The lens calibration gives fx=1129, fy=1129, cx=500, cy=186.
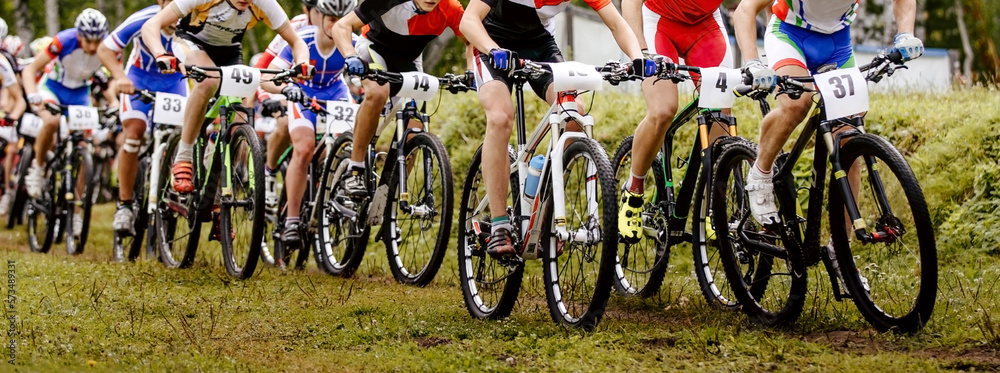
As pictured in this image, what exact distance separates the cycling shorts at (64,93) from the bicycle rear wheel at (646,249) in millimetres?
7683

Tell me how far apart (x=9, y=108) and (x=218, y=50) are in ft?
20.3

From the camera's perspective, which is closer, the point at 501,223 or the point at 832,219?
the point at 832,219

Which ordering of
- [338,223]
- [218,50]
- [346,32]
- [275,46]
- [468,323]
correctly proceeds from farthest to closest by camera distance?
1. [275,46]
2. [218,50]
3. [338,223]
4. [346,32]
5. [468,323]

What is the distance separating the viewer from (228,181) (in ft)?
26.8

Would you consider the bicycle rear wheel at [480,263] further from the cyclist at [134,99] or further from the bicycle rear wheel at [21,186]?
the bicycle rear wheel at [21,186]

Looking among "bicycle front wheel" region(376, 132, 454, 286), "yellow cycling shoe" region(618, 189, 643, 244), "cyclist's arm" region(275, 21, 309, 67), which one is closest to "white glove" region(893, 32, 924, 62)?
"yellow cycling shoe" region(618, 189, 643, 244)

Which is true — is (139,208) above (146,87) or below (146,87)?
below

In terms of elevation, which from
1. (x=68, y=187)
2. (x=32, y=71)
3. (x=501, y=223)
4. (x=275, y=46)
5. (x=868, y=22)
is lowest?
(x=501, y=223)

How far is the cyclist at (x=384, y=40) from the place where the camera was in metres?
7.48

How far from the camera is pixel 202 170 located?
854 cm

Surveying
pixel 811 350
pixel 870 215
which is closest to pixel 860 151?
pixel 811 350

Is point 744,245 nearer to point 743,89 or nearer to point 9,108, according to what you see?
point 743,89

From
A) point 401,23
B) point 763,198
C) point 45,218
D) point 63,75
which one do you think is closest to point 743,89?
point 763,198

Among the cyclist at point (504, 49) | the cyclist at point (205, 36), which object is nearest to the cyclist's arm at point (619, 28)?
the cyclist at point (504, 49)
